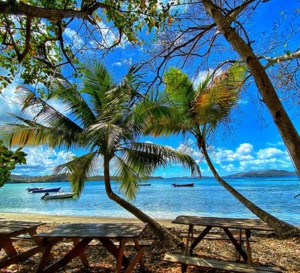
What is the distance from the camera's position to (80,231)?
3.18 metres

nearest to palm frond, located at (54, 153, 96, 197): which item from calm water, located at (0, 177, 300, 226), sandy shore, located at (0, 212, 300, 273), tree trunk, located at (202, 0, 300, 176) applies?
calm water, located at (0, 177, 300, 226)

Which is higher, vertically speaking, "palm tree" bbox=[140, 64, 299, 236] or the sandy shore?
"palm tree" bbox=[140, 64, 299, 236]

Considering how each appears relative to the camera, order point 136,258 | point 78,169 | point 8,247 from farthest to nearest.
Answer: point 78,169
point 8,247
point 136,258

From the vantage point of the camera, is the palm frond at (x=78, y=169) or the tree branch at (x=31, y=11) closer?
the tree branch at (x=31, y=11)

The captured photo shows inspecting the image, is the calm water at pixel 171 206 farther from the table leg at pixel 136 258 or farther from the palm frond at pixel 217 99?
the table leg at pixel 136 258

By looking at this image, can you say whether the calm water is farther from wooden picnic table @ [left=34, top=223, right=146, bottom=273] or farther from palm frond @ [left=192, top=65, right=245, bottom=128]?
wooden picnic table @ [left=34, top=223, right=146, bottom=273]

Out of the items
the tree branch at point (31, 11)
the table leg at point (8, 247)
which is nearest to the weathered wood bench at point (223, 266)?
the table leg at point (8, 247)

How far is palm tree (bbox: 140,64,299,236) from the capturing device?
20.6 ft

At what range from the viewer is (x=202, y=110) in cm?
700

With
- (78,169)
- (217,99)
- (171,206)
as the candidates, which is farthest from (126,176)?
(171,206)

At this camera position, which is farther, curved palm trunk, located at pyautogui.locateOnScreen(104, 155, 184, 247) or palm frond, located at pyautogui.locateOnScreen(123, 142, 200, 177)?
palm frond, located at pyautogui.locateOnScreen(123, 142, 200, 177)

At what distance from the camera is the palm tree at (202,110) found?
20.6ft

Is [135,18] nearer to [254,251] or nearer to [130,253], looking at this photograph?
[130,253]

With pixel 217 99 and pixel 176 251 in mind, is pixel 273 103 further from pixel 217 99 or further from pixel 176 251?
pixel 217 99
